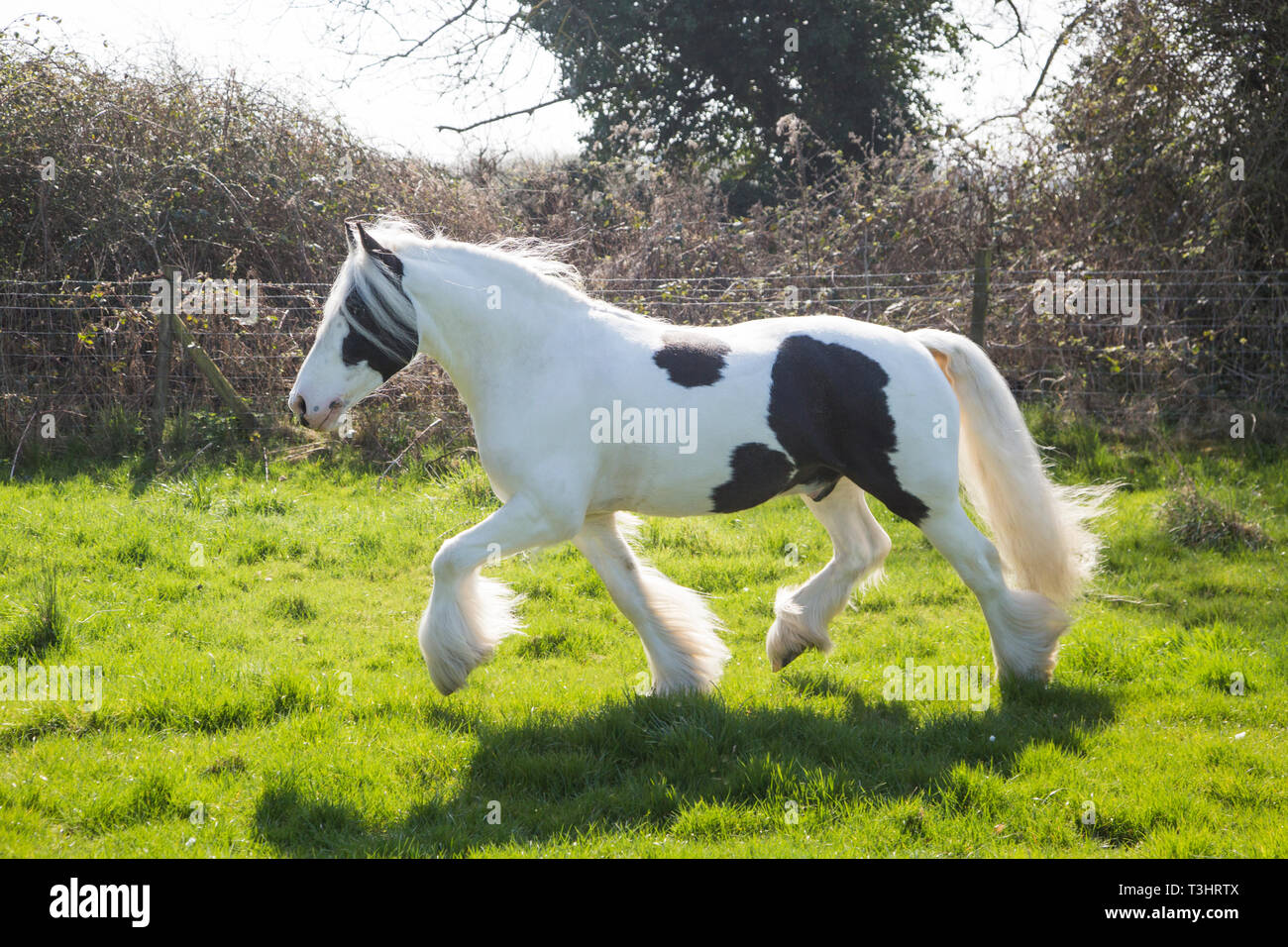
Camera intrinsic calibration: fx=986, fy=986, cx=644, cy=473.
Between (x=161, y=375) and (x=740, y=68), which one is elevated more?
(x=740, y=68)

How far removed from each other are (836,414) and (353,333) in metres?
2.08

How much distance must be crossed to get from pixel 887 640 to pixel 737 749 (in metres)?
1.61

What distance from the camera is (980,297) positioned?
348 inches

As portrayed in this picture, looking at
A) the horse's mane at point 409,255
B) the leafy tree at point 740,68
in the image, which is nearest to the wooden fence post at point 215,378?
the horse's mane at point 409,255

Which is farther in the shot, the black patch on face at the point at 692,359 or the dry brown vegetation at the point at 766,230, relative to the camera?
the dry brown vegetation at the point at 766,230

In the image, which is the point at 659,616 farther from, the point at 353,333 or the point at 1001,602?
the point at 353,333

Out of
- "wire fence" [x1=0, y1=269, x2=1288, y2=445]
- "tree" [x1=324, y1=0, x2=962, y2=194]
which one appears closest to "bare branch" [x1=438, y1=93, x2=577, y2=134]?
"tree" [x1=324, y1=0, x2=962, y2=194]

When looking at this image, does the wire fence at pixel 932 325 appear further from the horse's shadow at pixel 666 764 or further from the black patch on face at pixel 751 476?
the horse's shadow at pixel 666 764

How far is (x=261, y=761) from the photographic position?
3824mm

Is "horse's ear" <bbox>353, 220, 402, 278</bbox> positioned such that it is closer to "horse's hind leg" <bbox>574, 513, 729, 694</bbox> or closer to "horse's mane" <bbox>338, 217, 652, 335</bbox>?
"horse's mane" <bbox>338, 217, 652, 335</bbox>

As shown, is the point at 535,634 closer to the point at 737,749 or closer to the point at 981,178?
the point at 737,749

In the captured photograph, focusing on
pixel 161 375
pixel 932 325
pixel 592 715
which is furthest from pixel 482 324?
pixel 932 325

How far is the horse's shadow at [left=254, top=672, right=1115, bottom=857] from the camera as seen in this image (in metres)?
3.42

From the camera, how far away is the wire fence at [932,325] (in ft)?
29.0
